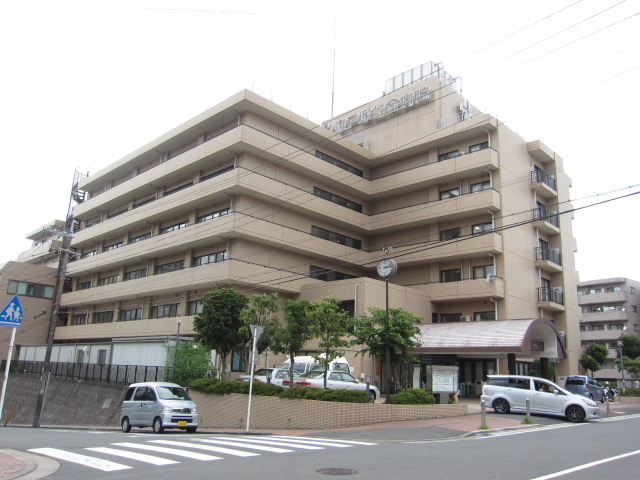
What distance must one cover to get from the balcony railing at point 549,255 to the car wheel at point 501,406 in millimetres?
19934

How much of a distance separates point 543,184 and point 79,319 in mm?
45004

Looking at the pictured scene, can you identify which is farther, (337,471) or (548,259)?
(548,259)

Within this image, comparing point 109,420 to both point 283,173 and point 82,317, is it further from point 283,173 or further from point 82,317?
point 82,317

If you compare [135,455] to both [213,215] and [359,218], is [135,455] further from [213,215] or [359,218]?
[359,218]

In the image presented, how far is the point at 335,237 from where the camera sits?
40.8m

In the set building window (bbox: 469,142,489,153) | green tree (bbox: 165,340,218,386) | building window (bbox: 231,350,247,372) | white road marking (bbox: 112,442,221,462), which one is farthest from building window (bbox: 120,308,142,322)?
white road marking (bbox: 112,442,221,462)

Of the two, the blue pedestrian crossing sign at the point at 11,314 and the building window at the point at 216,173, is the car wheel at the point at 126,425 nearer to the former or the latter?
the blue pedestrian crossing sign at the point at 11,314

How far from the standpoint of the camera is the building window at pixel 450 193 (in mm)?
38469

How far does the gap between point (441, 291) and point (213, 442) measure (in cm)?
2674

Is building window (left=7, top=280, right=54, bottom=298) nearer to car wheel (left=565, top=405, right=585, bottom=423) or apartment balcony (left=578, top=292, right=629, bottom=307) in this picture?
car wheel (left=565, top=405, right=585, bottom=423)

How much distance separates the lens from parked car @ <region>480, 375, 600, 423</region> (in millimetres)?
20578

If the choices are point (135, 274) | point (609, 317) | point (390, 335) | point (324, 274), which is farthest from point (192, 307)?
point (609, 317)

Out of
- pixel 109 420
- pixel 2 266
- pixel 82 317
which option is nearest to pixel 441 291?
pixel 109 420

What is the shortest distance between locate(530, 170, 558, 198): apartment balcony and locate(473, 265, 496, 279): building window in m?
8.28
